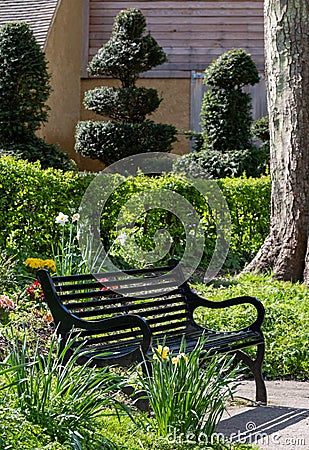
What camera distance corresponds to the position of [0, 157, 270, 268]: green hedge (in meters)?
9.73

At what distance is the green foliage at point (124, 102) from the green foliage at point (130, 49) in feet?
1.42

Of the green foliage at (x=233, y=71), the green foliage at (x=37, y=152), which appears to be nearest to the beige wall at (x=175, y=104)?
the green foliage at (x=233, y=71)

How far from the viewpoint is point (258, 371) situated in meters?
5.31

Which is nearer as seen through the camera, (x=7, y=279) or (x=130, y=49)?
(x=7, y=279)

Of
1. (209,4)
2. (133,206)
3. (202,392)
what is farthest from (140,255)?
(209,4)

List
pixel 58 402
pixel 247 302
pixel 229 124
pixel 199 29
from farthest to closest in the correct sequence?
pixel 199 29
pixel 229 124
pixel 247 302
pixel 58 402

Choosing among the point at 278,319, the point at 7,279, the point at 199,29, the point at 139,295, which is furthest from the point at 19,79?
the point at 139,295

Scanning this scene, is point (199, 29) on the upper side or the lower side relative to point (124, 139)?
upper

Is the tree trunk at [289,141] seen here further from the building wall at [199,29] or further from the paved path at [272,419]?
the building wall at [199,29]

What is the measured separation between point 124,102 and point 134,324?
9767 millimetres

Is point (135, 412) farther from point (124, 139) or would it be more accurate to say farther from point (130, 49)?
point (130, 49)

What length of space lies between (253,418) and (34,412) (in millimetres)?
1676

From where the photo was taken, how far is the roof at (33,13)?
52.2 feet

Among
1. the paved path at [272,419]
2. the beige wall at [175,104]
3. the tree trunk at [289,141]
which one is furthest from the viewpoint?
the beige wall at [175,104]
